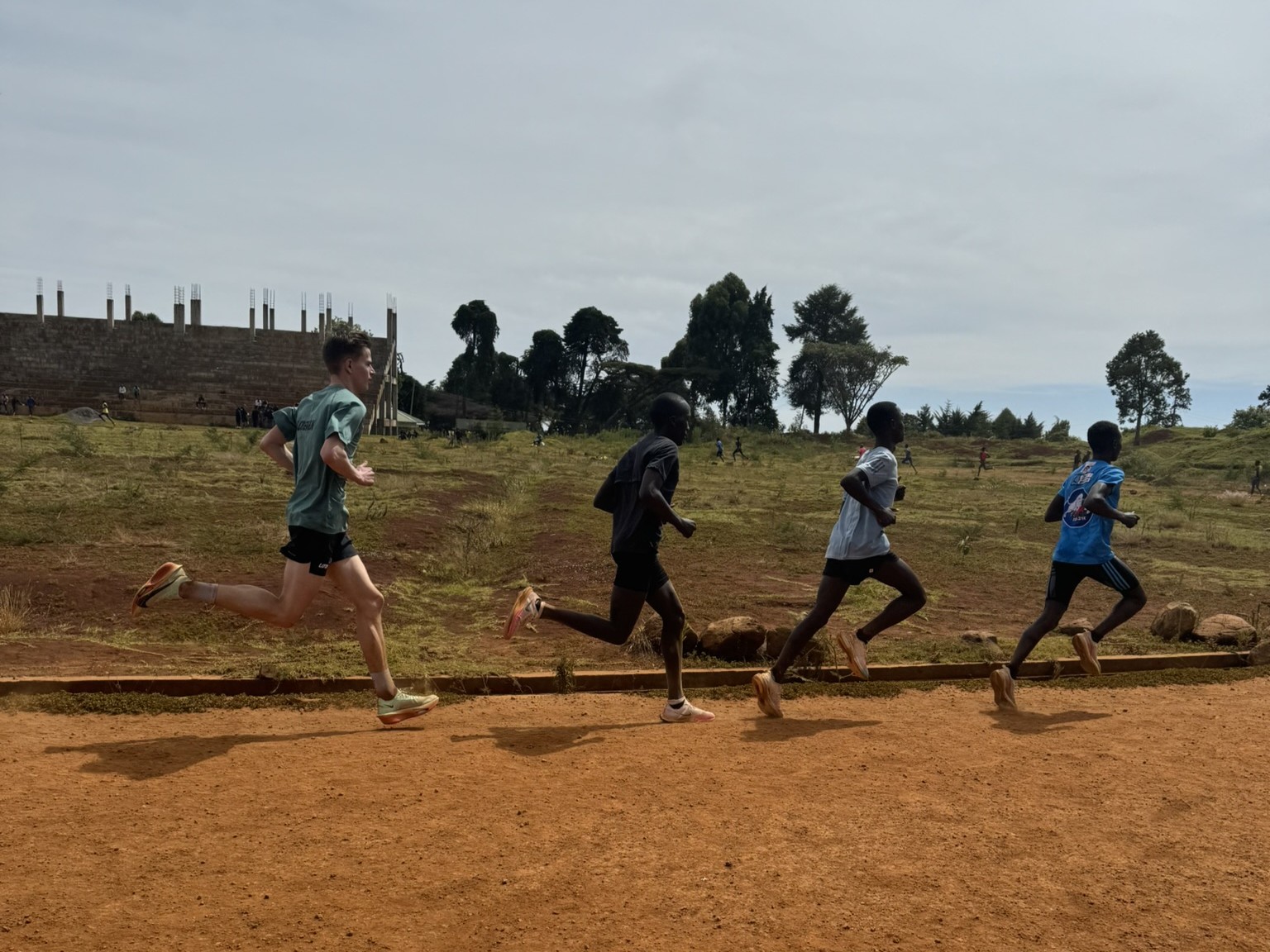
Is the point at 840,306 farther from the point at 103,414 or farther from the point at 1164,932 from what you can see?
the point at 1164,932

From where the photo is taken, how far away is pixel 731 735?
503cm

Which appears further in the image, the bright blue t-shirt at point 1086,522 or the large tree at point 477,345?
the large tree at point 477,345

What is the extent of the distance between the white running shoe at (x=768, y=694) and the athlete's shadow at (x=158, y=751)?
230 cm

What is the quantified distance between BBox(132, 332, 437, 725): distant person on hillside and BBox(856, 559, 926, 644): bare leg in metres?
2.65

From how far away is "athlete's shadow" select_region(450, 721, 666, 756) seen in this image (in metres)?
4.67

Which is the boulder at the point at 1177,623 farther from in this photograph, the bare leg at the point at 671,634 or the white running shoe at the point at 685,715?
the bare leg at the point at 671,634

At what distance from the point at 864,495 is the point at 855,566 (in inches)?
17.2

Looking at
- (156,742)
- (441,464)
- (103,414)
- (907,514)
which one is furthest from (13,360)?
(156,742)

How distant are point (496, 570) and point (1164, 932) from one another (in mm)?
9047

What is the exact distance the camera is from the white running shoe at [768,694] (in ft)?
Result: 17.8

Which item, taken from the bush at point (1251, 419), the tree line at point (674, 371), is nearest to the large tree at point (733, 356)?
the tree line at point (674, 371)

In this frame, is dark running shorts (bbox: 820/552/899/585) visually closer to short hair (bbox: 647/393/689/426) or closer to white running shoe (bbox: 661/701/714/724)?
white running shoe (bbox: 661/701/714/724)

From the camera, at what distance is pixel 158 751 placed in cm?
441

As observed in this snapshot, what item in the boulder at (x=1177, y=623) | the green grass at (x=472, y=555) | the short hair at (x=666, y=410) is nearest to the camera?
the short hair at (x=666, y=410)
